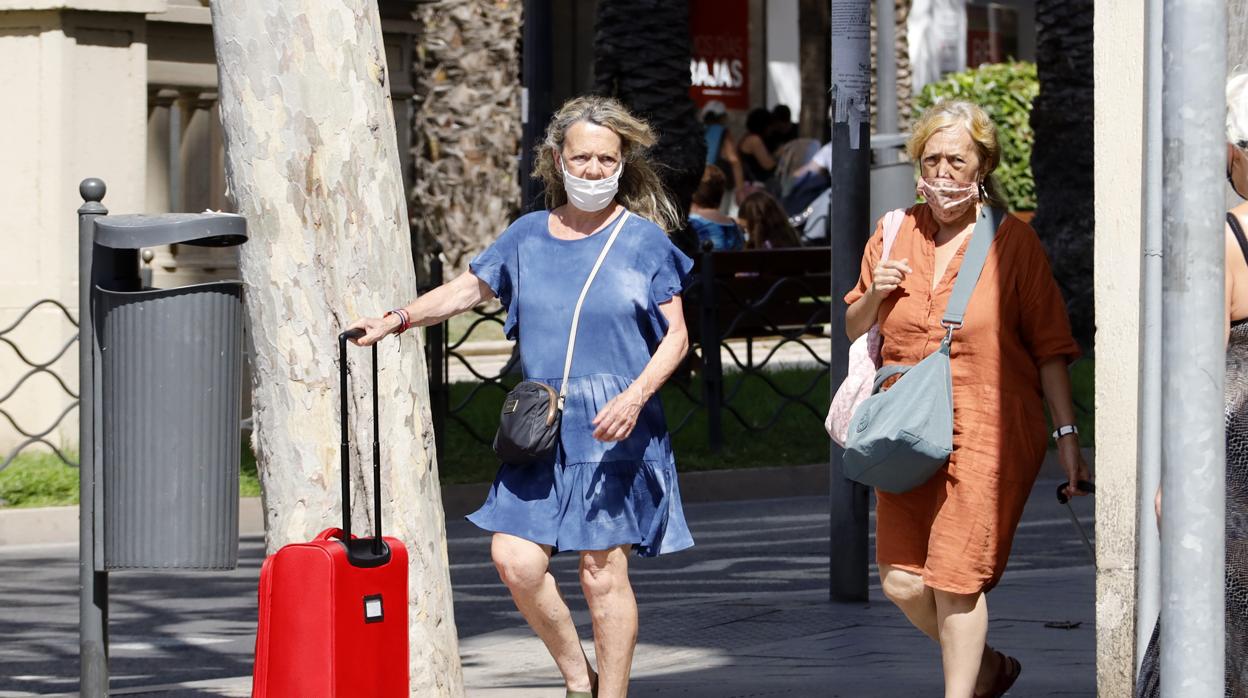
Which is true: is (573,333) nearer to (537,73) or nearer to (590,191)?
(590,191)

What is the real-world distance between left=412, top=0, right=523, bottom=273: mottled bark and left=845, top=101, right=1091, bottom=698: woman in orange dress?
16250mm

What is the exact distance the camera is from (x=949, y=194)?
19.0 feet

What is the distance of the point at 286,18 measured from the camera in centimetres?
526

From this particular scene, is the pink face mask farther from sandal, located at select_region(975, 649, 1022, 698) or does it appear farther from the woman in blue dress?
sandal, located at select_region(975, 649, 1022, 698)

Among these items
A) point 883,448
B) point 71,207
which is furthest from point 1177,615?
point 71,207

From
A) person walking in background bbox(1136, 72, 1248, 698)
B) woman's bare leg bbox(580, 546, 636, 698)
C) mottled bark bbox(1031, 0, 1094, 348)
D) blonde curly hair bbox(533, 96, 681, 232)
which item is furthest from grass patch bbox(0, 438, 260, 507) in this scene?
mottled bark bbox(1031, 0, 1094, 348)

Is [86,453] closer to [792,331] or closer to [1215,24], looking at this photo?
[1215,24]

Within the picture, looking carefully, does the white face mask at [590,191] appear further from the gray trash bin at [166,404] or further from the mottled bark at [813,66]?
the mottled bark at [813,66]

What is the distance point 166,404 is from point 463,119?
56.6 ft

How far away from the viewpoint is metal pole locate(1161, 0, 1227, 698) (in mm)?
3156

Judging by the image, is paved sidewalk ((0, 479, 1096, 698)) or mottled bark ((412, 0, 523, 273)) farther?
mottled bark ((412, 0, 523, 273))

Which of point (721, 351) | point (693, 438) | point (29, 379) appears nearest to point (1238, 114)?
point (693, 438)

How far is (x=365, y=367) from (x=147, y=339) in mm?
637

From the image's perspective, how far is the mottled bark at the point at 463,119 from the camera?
2203 cm
